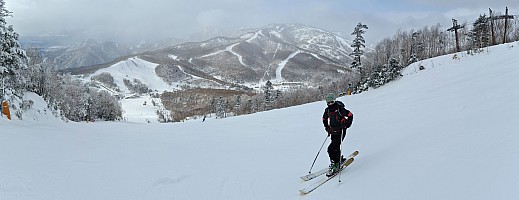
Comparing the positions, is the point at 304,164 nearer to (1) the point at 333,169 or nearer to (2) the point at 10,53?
(1) the point at 333,169

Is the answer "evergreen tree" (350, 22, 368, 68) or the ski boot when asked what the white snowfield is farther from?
"evergreen tree" (350, 22, 368, 68)

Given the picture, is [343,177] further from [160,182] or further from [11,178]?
[11,178]

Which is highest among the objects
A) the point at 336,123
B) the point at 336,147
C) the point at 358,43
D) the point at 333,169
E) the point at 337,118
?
the point at 358,43

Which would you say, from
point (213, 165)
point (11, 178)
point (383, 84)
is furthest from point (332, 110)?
point (383, 84)

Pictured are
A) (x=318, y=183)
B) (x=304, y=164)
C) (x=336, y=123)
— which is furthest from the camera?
(x=304, y=164)

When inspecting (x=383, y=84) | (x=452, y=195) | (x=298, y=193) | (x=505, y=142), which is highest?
(x=383, y=84)

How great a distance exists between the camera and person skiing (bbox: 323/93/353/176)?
6.43m

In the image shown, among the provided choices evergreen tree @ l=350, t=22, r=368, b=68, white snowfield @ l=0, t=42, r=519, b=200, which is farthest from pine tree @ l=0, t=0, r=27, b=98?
evergreen tree @ l=350, t=22, r=368, b=68

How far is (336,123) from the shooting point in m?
6.50

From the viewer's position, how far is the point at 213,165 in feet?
29.7

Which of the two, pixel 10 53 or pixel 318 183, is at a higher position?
pixel 10 53

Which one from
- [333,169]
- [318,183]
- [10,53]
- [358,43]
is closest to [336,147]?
[333,169]

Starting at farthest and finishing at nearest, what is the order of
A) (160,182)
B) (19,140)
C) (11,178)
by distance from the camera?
(19,140), (160,182), (11,178)

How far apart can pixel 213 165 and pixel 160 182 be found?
2.13m
